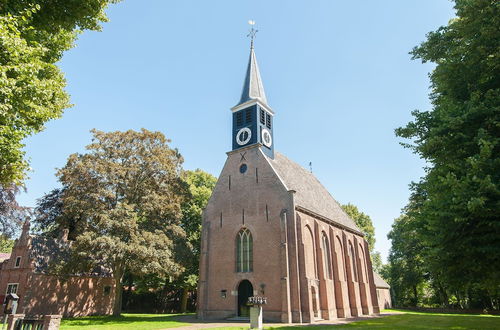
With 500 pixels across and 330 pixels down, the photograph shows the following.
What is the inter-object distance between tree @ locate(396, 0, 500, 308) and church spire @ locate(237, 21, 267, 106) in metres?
20.0

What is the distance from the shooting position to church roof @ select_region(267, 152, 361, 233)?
30.2 m

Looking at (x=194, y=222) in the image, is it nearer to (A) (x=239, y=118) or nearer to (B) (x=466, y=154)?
(A) (x=239, y=118)

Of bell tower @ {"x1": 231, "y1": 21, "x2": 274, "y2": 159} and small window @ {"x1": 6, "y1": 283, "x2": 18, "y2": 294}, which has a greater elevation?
bell tower @ {"x1": 231, "y1": 21, "x2": 274, "y2": 159}

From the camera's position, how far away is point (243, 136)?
3177cm

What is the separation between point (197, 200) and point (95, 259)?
49.6 feet

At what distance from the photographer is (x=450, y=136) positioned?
41.5 ft

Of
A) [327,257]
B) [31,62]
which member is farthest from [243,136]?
[31,62]

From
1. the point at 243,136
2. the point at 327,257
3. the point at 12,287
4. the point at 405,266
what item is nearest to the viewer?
the point at 12,287

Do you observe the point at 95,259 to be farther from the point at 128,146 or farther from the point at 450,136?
the point at 450,136

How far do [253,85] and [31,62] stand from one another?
25.2 meters

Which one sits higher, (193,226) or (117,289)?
(193,226)

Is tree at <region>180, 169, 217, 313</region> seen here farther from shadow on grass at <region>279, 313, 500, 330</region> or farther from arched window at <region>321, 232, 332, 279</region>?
shadow on grass at <region>279, 313, 500, 330</region>

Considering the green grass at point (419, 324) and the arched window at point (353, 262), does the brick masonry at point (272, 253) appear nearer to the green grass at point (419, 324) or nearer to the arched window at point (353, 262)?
the arched window at point (353, 262)

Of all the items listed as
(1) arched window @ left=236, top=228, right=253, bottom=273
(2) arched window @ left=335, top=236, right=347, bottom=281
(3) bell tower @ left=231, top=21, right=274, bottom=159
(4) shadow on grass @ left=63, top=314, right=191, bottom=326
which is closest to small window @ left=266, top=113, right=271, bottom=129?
(3) bell tower @ left=231, top=21, right=274, bottom=159
